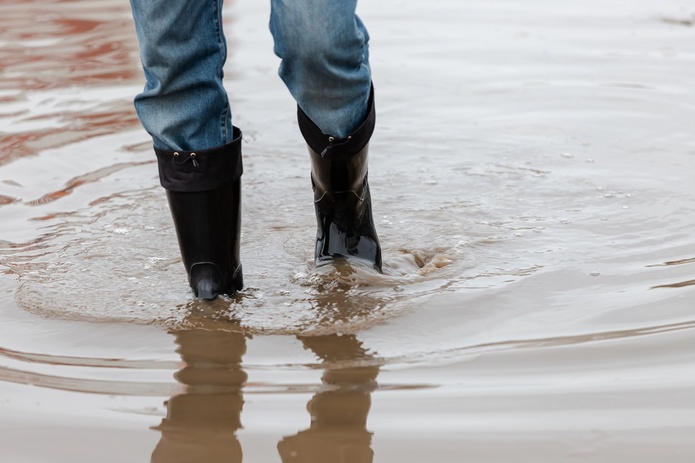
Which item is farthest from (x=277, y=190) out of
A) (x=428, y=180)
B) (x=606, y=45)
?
(x=606, y=45)

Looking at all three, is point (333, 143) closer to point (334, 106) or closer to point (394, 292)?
point (334, 106)

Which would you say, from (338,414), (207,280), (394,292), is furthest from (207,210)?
(338,414)

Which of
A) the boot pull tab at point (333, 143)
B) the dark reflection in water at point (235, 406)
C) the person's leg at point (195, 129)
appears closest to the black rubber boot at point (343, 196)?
the boot pull tab at point (333, 143)

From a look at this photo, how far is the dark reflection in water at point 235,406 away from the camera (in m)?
1.35

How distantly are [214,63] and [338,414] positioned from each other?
651mm

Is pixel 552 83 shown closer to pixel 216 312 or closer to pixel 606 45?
pixel 606 45

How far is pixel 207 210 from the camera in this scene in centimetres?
178

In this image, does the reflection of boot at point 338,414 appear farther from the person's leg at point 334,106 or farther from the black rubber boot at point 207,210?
the person's leg at point 334,106

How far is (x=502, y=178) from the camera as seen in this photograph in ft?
8.24

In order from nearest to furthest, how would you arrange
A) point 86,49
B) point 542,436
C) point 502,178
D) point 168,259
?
1. point 542,436
2. point 168,259
3. point 502,178
4. point 86,49

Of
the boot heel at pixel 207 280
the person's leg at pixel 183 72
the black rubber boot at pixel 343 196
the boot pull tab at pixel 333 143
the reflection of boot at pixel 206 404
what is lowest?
the reflection of boot at pixel 206 404

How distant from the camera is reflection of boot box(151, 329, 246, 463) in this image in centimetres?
135

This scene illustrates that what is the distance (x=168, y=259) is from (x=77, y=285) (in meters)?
0.21

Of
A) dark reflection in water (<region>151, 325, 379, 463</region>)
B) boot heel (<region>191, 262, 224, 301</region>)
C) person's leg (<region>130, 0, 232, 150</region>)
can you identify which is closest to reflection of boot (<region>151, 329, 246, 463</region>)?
dark reflection in water (<region>151, 325, 379, 463</region>)
